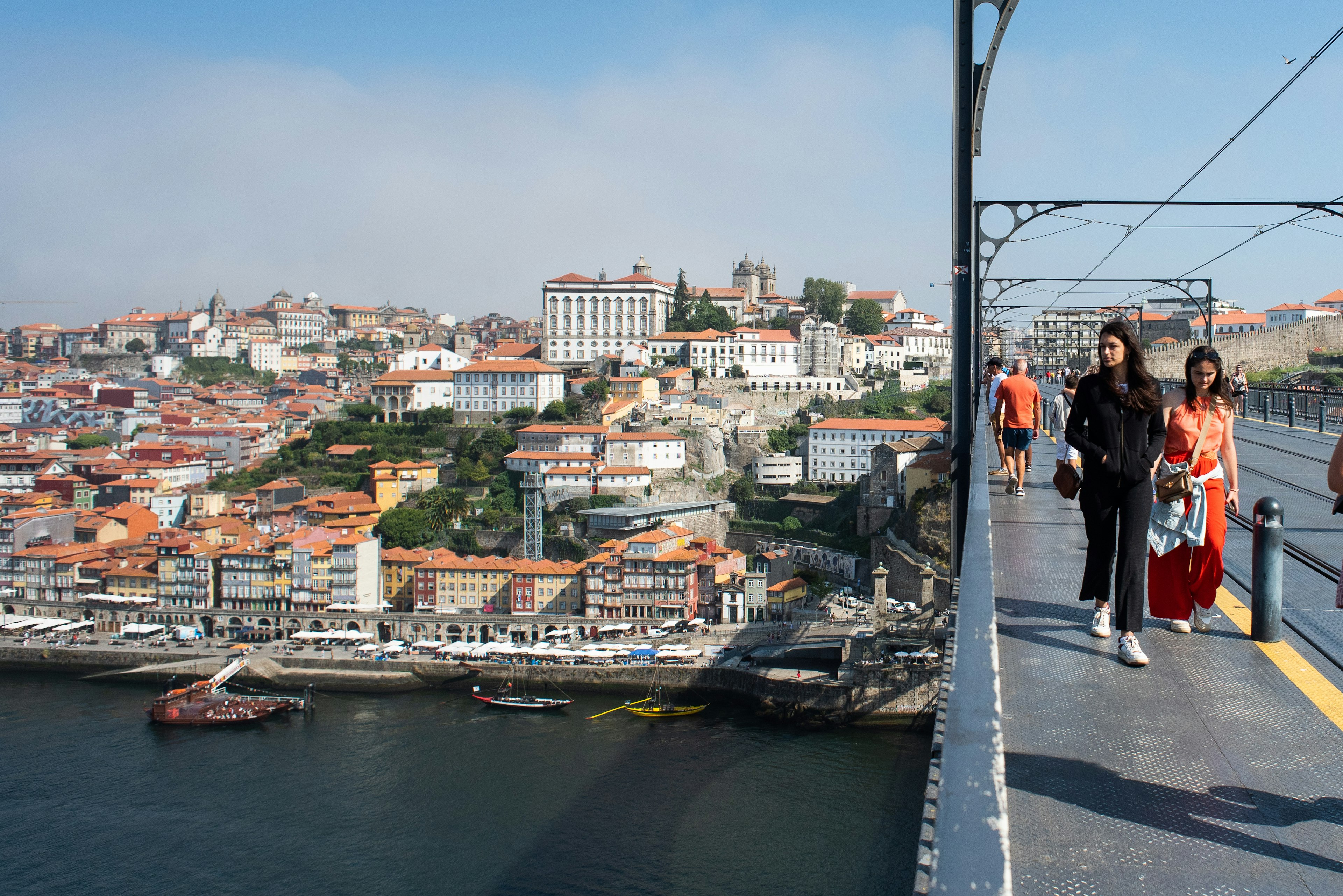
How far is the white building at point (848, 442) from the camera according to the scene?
119 feet

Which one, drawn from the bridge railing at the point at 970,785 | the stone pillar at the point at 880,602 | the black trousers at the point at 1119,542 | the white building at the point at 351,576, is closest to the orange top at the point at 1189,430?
the black trousers at the point at 1119,542

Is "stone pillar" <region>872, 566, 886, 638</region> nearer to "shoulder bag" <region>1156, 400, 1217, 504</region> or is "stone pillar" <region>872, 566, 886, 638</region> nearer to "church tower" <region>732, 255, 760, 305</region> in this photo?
"shoulder bag" <region>1156, 400, 1217, 504</region>

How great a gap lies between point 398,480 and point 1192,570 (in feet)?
125

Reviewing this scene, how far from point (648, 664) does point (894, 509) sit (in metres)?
10.9

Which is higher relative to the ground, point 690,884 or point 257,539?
point 257,539

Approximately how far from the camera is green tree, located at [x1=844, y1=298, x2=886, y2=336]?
58250 mm

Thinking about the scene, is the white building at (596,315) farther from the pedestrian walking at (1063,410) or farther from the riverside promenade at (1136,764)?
the riverside promenade at (1136,764)

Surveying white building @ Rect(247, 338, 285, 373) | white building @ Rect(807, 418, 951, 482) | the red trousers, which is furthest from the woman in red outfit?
white building @ Rect(247, 338, 285, 373)

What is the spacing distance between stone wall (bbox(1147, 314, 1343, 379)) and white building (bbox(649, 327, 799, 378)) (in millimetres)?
27764

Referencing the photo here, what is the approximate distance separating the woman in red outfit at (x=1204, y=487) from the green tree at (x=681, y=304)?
178ft

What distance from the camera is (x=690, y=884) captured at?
520 inches

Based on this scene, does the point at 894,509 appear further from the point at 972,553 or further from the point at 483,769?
the point at 972,553

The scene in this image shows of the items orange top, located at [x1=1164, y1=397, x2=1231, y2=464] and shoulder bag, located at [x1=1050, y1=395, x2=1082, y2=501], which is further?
shoulder bag, located at [x1=1050, y1=395, x2=1082, y2=501]

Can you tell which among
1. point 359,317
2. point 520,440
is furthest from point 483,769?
point 359,317
